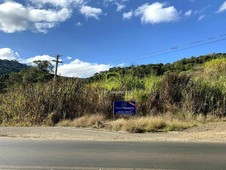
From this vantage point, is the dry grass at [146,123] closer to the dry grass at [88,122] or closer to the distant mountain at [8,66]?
the dry grass at [88,122]

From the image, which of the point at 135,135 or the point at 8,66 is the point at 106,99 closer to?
the point at 135,135

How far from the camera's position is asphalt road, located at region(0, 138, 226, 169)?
9922 mm

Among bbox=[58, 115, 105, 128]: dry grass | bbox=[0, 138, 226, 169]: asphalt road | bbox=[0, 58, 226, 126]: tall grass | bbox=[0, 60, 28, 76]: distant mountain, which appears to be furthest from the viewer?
bbox=[0, 60, 28, 76]: distant mountain

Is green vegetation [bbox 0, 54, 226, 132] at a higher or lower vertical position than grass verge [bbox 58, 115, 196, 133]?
higher

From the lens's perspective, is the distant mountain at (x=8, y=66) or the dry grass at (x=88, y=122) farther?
the distant mountain at (x=8, y=66)

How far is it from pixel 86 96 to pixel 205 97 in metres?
7.75

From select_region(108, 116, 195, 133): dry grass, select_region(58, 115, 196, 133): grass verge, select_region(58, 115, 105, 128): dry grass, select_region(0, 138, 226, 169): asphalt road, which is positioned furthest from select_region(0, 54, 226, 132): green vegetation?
select_region(0, 138, 226, 169): asphalt road

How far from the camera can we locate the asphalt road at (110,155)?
9922 millimetres

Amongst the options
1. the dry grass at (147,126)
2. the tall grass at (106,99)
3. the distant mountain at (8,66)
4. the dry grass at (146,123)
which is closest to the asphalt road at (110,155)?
the dry grass at (147,126)

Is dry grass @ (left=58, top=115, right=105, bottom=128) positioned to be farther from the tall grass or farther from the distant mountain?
the distant mountain

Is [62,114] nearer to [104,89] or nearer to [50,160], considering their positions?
[104,89]

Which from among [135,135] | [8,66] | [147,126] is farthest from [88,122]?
[8,66]

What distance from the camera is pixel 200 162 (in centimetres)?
1031

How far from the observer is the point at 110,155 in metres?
11.5
